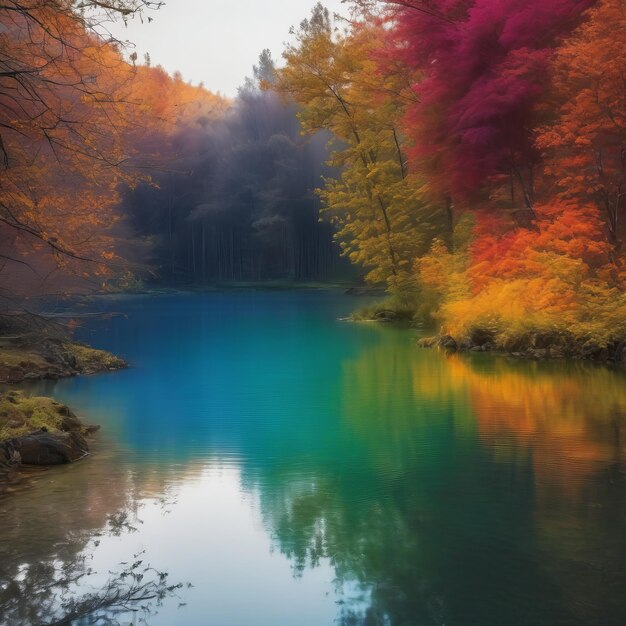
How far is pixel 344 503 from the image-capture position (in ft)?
22.4

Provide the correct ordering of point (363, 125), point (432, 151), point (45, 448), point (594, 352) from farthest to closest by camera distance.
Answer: point (363, 125) < point (432, 151) < point (594, 352) < point (45, 448)

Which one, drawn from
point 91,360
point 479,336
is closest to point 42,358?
point 91,360

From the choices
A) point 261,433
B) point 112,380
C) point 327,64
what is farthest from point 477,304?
point 327,64

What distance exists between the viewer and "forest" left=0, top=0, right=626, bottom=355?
9242 mm

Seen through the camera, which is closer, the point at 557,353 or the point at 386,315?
the point at 557,353

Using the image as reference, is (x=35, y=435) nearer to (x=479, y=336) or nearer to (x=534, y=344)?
(x=534, y=344)

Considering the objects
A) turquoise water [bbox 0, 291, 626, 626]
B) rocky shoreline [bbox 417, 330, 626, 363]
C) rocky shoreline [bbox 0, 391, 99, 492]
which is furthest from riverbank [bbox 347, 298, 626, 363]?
rocky shoreline [bbox 0, 391, 99, 492]

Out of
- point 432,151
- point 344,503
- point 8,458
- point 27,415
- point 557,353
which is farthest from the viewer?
point 432,151

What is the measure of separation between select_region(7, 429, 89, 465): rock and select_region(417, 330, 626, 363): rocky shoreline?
408 inches

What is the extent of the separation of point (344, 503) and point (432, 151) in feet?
49.5

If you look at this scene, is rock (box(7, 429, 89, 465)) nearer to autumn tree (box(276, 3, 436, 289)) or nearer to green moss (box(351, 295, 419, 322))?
autumn tree (box(276, 3, 436, 289))

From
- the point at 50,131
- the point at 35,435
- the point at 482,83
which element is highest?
the point at 482,83

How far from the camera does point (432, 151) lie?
2048cm

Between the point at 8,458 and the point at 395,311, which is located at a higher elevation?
the point at 395,311
